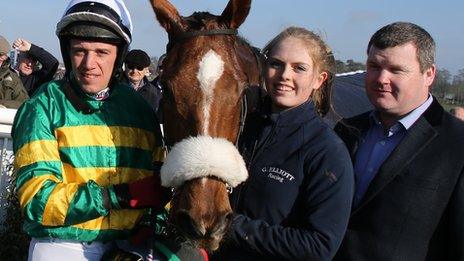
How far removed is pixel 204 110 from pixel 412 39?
89 centimetres

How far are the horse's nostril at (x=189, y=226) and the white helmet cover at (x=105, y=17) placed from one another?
0.78m

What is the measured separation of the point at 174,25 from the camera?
7.89 feet

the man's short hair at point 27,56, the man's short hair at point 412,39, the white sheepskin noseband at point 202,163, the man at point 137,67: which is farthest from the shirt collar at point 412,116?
the man's short hair at point 27,56

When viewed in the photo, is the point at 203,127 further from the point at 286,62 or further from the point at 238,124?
the point at 286,62

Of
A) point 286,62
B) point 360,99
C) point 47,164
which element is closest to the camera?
point 47,164

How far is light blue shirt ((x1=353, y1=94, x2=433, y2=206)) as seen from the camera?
2344 mm

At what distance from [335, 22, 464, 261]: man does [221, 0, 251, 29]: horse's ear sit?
561 millimetres

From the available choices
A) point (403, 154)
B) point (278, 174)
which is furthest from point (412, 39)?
point (278, 174)

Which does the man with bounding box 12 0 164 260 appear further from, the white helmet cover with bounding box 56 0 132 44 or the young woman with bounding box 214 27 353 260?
the young woman with bounding box 214 27 353 260

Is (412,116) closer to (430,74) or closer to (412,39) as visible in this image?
(430,74)

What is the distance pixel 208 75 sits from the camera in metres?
2.18

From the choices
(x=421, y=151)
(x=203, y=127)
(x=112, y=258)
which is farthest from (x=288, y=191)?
(x=112, y=258)

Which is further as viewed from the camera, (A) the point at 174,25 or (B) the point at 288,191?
(A) the point at 174,25

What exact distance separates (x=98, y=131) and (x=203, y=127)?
0.41 metres
